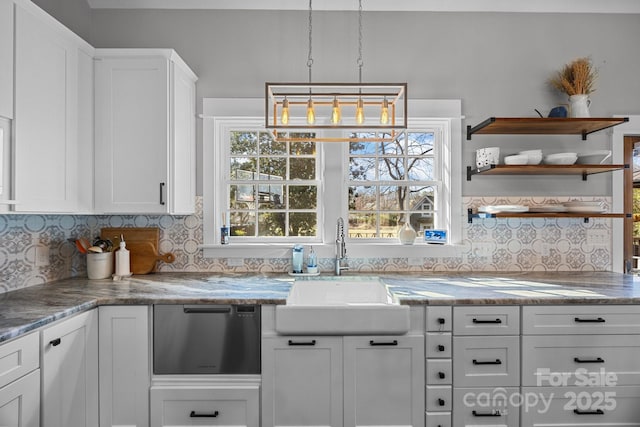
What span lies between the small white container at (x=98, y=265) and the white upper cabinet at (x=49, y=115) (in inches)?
15.2

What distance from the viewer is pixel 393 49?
9.80 feet

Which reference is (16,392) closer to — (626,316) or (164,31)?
(164,31)

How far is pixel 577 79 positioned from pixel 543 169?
727 millimetres

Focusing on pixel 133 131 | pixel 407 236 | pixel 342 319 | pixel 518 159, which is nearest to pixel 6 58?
pixel 133 131

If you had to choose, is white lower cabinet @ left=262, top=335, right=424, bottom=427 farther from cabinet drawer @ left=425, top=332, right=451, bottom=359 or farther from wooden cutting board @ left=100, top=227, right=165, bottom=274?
wooden cutting board @ left=100, top=227, right=165, bottom=274

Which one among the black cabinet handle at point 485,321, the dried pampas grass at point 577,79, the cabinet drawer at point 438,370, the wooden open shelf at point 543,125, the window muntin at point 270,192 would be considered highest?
the dried pampas grass at point 577,79

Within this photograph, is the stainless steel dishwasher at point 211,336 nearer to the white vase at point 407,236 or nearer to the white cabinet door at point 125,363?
the white cabinet door at point 125,363

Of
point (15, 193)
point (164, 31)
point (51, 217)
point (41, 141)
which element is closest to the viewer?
point (15, 193)

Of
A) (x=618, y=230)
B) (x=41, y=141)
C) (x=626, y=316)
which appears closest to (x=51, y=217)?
(x=41, y=141)

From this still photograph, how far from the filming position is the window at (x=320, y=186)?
3057 millimetres

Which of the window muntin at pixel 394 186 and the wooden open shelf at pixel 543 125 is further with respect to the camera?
the window muntin at pixel 394 186

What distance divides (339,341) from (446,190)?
1532 mm

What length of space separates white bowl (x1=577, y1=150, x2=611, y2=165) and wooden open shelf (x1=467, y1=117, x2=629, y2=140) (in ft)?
0.65

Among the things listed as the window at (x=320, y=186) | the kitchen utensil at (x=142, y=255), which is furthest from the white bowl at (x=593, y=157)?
the kitchen utensil at (x=142, y=255)
